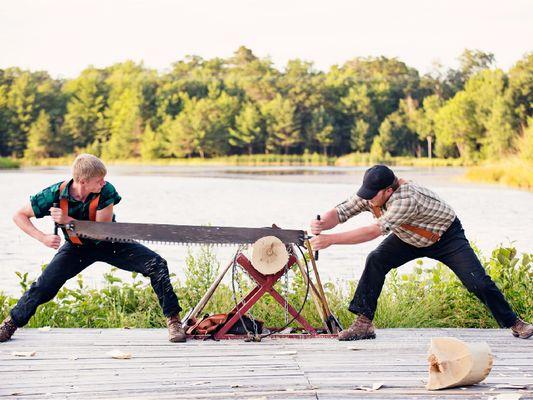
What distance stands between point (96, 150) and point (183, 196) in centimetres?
7218

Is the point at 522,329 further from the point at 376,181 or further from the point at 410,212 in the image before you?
the point at 376,181

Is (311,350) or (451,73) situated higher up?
(451,73)

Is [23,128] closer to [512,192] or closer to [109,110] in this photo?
[109,110]

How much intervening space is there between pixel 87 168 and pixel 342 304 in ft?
9.43

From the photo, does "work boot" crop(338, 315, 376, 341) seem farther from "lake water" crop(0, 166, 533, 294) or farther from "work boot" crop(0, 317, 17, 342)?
"lake water" crop(0, 166, 533, 294)

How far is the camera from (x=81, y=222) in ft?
18.4

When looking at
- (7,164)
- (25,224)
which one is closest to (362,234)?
(25,224)

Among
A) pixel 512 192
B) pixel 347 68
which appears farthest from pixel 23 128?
pixel 512 192

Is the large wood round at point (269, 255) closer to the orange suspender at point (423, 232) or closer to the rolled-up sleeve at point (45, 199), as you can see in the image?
the orange suspender at point (423, 232)

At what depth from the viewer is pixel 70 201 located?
5.63 metres

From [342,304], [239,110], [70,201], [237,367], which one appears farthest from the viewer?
[239,110]

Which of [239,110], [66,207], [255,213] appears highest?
[239,110]

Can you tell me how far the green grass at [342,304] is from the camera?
693 cm

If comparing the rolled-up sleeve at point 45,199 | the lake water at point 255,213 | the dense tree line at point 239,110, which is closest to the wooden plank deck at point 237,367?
the rolled-up sleeve at point 45,199
